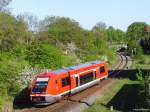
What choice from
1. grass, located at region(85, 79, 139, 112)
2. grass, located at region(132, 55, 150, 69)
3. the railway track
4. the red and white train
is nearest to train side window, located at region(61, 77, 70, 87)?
the red and white train

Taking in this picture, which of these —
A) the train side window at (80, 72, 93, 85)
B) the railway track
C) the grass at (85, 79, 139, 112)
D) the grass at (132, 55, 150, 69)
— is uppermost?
the train side window at (80, 72, 93, 85)

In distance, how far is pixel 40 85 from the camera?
100.0ft

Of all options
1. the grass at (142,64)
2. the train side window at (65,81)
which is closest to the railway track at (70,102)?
the train side window at (65,81)

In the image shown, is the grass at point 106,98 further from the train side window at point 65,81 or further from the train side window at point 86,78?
the train side window at point 65,81

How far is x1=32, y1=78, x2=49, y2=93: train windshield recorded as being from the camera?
99.0 feet

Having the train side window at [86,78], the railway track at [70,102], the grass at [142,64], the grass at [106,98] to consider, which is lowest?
the railway track at [70,102]

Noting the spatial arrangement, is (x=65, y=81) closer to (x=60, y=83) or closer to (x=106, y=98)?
(x=60, y=83)

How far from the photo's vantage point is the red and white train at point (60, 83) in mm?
30094

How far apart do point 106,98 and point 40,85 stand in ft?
22.7

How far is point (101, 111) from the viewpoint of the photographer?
2777 cm

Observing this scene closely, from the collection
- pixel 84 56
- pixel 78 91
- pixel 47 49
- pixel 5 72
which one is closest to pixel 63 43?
pixel 84 56

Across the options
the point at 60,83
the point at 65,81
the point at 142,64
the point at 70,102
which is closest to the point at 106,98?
the point at 70,102

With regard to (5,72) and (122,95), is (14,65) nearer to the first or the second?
(5,72)

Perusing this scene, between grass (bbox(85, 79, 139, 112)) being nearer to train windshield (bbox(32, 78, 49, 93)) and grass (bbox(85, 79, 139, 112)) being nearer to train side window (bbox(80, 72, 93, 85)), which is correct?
train side window (bbox(80, 72, 93, 85))
